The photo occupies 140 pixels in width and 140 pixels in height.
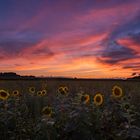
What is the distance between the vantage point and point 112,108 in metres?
8.62

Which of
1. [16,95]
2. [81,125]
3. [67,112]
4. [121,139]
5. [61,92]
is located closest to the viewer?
[121,139]

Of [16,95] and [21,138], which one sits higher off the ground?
[16,95]

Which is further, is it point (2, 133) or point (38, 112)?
point (38, 112)

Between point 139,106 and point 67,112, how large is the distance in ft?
10.0

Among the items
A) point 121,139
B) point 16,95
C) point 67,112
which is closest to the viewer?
point 121,139

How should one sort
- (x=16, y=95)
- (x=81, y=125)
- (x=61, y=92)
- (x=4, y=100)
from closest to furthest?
1. (x=81, y=125)
2. (x=4, y=100)
3. (x=61, y=92)
4. (x=16, y=95)

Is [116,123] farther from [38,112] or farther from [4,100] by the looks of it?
[38,112]

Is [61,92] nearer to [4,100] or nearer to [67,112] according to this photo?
[4,100]

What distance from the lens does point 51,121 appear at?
714 centimetres

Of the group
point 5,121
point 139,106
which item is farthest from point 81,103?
point 139,106

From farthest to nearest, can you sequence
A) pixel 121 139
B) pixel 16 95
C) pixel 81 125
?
pixel 16 95, pixel 81 125, pixel 121 139

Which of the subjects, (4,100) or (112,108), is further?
(4,100)

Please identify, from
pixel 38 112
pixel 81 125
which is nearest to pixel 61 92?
pixel 38 112

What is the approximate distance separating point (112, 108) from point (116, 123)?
0.31 m
